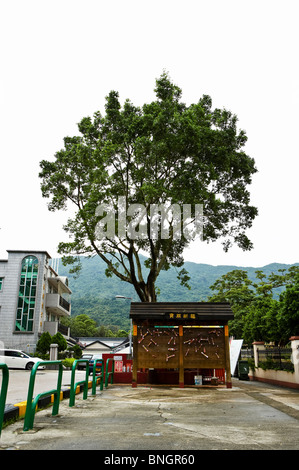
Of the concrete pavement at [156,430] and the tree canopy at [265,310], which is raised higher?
the tree canopy at [265,310]

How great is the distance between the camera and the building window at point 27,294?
3416 cm

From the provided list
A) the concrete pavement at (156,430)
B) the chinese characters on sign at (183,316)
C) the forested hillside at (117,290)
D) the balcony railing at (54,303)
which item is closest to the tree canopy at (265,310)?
the chinese characters on sign at (183,316)

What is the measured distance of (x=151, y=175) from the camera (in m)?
17.7

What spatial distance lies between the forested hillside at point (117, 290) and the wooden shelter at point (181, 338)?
53.7 m

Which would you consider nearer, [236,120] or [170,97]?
[170,97]

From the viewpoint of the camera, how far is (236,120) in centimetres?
1916

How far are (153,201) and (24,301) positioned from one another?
22.5 m

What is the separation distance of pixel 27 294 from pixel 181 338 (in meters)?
Result: 25.3

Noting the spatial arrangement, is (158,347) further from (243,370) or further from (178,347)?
(243,370)

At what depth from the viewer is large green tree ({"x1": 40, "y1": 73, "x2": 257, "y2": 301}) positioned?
1653 centimetres

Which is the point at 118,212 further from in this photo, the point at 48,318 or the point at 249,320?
the point at 48,318

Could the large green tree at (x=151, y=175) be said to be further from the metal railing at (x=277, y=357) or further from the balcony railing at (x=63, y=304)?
the balcony railing at (x=63, y=304)
